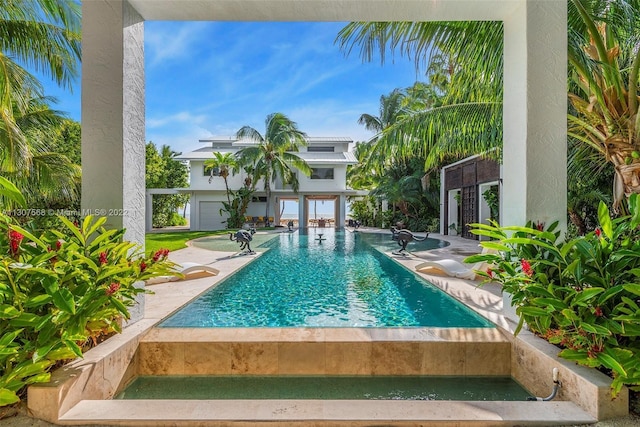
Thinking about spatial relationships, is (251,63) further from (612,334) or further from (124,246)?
(612,334)

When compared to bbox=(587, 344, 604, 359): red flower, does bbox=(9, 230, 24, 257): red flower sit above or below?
above

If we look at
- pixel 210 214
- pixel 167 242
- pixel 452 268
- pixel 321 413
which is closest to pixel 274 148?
pixel 210 214

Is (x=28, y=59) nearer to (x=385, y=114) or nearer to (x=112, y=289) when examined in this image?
(x=112, y=289)

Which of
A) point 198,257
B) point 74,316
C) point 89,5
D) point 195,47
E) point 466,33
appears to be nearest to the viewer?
point 74,316

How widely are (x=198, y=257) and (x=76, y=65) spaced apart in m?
5.94

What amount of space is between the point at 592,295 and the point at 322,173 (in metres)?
22.3

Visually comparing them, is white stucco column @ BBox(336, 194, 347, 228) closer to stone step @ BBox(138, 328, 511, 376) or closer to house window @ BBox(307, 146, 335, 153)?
house window @ BBox(307, 146, 335, 153)

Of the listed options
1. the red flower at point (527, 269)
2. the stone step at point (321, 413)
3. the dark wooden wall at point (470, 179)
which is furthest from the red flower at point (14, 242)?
the dark wooden wall at point (470, 179)

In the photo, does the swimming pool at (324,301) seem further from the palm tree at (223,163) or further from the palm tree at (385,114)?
the palm tree at (385,114)

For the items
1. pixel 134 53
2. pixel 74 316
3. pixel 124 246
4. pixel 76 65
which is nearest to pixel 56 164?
pixel 76 65

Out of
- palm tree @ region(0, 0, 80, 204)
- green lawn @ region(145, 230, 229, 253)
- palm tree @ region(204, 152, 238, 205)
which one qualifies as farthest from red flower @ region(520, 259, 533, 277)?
palm tree @ region(204, 152, 238, 205)

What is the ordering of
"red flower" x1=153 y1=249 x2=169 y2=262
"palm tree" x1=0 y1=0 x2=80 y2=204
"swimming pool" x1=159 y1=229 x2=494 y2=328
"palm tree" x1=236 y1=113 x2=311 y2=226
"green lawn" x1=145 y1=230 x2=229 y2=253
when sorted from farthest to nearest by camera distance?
1. "palm tree" x1=236 y1=113 x2=311 y2=226
2. "green lawn" x1=145 y1=230 x2=229 y2=253
3. "palm tree" x1=0 y1=0 x2=80 y2=204
4. "swimming pool" x1=159 y1=229 x2=494 y2=328
5. "red flower" x1=153 y1=249 x2=169 y2=262

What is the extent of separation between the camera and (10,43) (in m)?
7.16

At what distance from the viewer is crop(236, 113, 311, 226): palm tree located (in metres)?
20.8
